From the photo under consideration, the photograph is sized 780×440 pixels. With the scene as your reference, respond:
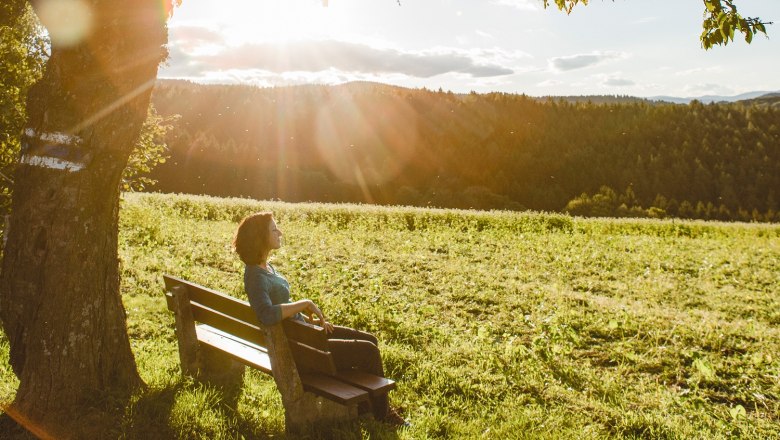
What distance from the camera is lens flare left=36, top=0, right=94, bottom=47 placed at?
4.55 m

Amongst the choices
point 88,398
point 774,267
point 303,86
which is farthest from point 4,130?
point 303,86

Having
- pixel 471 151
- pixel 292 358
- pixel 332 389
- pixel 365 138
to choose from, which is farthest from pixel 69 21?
pixel 365 138

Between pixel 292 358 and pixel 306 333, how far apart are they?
1.21 ft

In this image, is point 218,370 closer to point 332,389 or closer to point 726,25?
point 332,389

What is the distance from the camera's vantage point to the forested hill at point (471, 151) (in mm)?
116250

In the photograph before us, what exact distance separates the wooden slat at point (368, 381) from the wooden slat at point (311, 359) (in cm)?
28

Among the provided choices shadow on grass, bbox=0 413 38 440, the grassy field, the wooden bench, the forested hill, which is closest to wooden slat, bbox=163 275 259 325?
the wooden bench

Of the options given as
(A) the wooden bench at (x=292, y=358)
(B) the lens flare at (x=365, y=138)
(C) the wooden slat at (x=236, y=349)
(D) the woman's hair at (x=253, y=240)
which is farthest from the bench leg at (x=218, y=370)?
(B) the lens flare at (x=365, y=138)

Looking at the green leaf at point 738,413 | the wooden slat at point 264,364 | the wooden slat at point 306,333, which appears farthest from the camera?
the green leaf at point 738,413

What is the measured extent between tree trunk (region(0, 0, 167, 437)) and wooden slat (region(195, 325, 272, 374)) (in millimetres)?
1103

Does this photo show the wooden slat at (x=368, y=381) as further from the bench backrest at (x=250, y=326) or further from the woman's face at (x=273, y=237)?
the woman's face at (x=273, y=237)

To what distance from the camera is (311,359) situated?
176 inches

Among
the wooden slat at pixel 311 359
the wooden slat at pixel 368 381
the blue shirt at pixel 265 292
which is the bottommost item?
the wooden slat at pixel 368 381

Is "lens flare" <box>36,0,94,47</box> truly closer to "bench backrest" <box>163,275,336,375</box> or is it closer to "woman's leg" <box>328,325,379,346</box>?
"bench backrest" <box>163,275,336,375</box>
